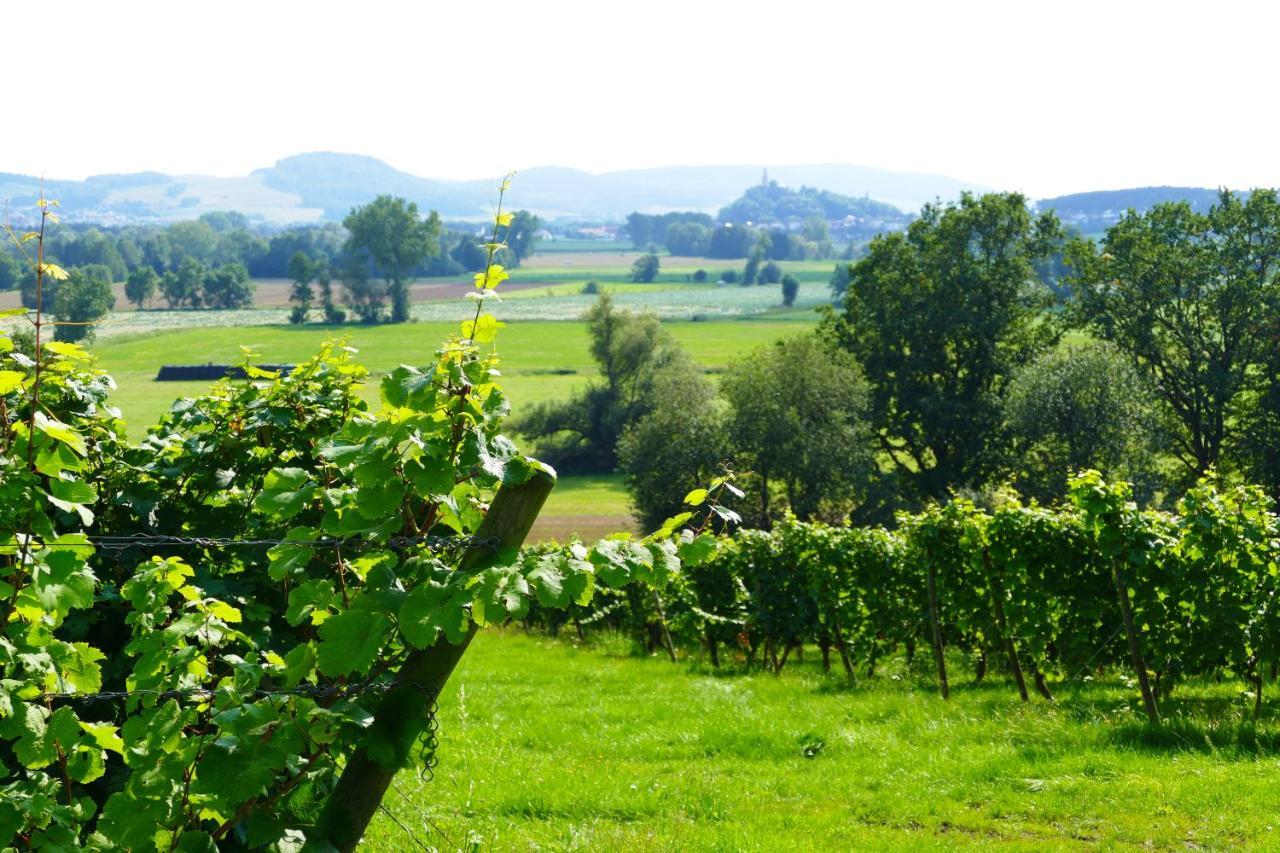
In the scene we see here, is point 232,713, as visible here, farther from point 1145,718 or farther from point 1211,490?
point 1211,490

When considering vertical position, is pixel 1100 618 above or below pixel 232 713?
below

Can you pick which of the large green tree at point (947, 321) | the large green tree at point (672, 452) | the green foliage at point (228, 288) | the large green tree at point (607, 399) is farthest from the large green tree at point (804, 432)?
the green foliage at point (228, 288)

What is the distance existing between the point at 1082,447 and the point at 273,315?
102073 mm

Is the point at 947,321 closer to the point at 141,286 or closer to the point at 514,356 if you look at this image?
the point at 514,356

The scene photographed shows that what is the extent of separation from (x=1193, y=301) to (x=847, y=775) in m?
40.8

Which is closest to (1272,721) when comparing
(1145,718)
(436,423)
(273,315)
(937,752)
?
(1145,718)

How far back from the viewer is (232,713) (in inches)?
140

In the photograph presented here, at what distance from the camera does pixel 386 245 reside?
132m

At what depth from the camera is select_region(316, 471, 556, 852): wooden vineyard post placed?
3818mm

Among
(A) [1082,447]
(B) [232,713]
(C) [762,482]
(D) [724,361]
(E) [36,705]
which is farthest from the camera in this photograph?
(D) [724,361]

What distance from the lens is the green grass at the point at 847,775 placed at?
693 cm

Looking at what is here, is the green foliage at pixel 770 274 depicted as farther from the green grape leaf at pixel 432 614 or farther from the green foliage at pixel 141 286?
the green grape leaf at pixel 432 614

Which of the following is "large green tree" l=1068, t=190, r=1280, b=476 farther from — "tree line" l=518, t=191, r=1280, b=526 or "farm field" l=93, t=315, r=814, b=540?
"farm field" l=93, t=315, r=814, b=540

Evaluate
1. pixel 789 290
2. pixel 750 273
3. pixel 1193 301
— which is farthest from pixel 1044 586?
pixel 750 273
